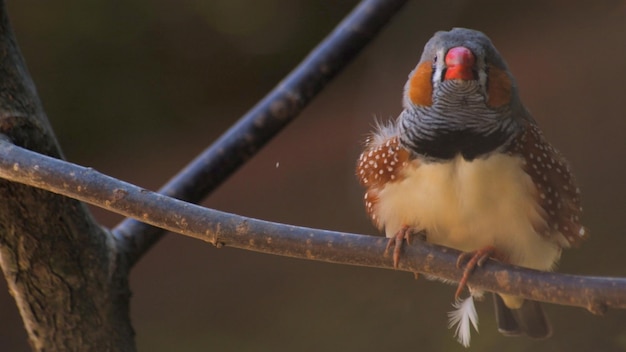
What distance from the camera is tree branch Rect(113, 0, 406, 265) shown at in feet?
5.37

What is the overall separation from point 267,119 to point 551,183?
0.63 meters

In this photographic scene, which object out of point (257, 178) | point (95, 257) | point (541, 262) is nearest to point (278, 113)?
point (95, 257)

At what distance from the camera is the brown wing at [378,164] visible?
134 centimetres

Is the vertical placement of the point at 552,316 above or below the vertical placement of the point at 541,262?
above

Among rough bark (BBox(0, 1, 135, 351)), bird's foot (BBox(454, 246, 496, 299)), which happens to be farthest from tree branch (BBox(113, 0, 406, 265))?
bird's foot (BBox(454, 246, 496, 299))

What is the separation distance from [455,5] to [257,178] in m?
0.92

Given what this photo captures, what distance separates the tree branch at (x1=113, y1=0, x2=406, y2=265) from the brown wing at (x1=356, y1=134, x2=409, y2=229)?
0.30 m

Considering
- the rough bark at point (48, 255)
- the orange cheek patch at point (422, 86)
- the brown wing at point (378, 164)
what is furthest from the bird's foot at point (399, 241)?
the rough bark at point (48, 255)

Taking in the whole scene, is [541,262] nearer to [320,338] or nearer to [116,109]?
[320,338]

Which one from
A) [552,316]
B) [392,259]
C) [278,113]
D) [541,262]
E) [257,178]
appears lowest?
[392,259]

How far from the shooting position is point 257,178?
2.73 meters

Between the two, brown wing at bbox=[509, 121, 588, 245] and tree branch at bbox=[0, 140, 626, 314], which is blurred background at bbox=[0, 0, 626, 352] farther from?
tree branch at bbox=[0, 140, 626, 314]

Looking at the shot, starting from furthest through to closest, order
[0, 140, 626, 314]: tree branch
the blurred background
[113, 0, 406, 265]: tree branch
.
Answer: the blurred background < [113, 0, 406, 265]: tree branch < [0, 140, 626, 314]: tree branch

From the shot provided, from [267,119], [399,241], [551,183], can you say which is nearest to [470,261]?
[399,241]
